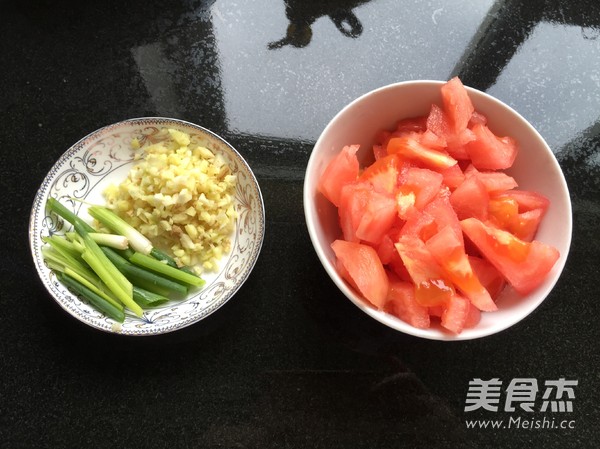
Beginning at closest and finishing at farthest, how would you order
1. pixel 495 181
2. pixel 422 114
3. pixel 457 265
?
pixel 457 265, pixel 495 181, pixel 422 114

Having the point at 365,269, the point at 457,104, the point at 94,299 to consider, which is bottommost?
the point at 94,299

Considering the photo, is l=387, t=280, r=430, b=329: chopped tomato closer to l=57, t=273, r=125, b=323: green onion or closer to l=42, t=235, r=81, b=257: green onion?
l=57, t=273, r=125, b=323: green onion

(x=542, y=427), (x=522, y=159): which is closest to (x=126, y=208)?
(x=522, y=159)

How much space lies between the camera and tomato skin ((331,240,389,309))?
1.00 m

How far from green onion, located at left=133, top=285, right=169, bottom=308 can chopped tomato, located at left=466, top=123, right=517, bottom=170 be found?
28.2 inches

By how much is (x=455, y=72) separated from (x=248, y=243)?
2.28ft

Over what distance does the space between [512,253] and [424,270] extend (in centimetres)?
16

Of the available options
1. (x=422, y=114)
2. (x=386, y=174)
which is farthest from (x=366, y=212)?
(x=422, y=114)

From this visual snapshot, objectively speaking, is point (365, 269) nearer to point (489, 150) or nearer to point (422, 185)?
point (422, 185)

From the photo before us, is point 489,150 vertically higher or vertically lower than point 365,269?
higher

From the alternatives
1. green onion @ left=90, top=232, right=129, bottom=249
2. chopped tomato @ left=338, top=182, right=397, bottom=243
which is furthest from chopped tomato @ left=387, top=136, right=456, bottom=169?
green onion @ left=90, top=232, right=129, bottom=249

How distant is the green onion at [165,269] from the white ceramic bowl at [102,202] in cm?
4

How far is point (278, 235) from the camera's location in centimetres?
129

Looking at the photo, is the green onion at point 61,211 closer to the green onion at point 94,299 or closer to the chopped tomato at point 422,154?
the green onion at point 94,299
